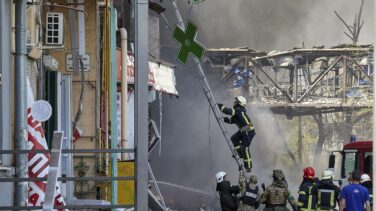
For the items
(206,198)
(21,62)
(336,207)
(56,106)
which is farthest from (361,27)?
(21,62)

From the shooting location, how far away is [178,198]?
29.5 m

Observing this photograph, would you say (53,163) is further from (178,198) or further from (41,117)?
(178,198)

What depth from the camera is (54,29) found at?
1341 centimetres

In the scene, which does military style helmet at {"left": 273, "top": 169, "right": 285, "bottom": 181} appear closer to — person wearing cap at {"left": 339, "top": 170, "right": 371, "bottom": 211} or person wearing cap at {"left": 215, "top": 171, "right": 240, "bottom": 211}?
person wearing cap at {"left": 339, "top": 170, "right": 371, "bottom": 211}

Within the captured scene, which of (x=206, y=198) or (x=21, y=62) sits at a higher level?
(x=21, y=62)

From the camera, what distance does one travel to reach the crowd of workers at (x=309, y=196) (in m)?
15.8

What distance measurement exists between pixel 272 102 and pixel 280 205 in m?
18.4

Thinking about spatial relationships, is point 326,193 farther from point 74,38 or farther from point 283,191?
point 74,38

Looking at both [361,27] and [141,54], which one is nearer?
[141,54]

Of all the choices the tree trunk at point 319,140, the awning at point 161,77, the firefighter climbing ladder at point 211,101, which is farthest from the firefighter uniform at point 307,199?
the tree trunk at point 319,140

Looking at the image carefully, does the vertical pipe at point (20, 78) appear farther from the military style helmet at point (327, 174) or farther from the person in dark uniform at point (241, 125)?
the person in dark uniform at point (241, 125)

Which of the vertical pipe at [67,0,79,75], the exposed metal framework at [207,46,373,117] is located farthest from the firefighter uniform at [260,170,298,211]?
the exposed metal framework at [207,46,373,117]

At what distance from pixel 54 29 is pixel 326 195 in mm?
5895

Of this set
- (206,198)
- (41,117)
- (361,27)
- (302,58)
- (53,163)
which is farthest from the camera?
(361,27)
